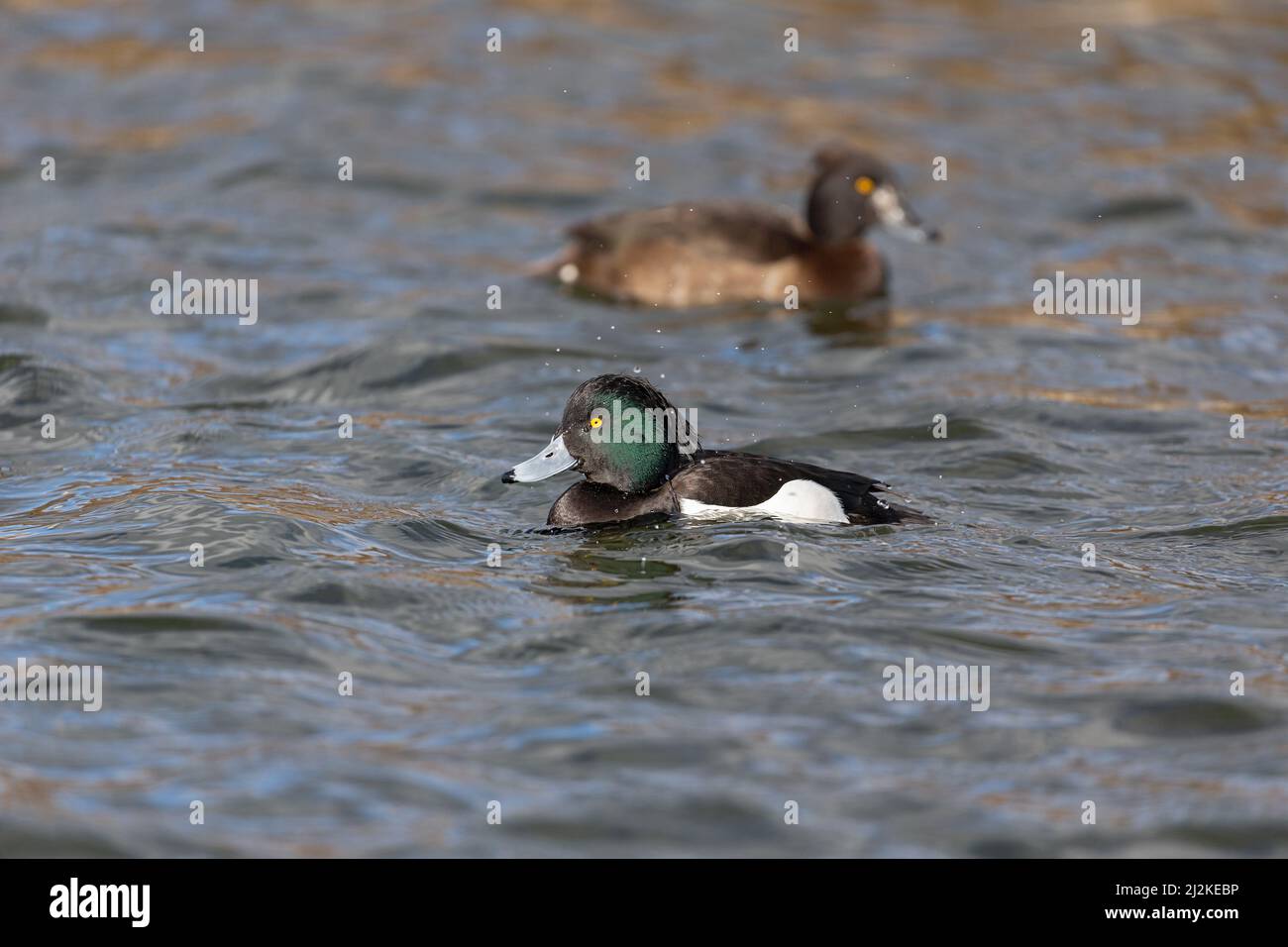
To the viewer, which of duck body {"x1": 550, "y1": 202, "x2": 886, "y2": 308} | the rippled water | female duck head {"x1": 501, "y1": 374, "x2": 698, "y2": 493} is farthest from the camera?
duck body {"x1": 550, "y1": 202, "x2": 886, "y2": 308}

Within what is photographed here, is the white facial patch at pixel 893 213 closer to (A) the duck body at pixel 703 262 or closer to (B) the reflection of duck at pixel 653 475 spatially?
(A) the duck body at pixel 703 262

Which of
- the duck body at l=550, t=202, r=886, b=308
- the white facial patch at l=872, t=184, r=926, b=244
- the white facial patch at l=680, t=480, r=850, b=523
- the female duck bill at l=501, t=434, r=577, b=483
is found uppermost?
the white facial patch at l=872, t=184, r=926, b=244

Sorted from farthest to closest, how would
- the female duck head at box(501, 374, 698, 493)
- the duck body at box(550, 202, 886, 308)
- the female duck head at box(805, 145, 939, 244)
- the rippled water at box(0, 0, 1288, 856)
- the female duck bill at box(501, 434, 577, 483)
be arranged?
the female duck head at box(805, 145, 939, 244) < the duck body at box(550, 202, 886, 308) < the female duck bill at box(501, 434, 577, 483) < the female duck head at box(501, 374, 698, 493) < the rippled water at box(0, 0, 1288, 856)

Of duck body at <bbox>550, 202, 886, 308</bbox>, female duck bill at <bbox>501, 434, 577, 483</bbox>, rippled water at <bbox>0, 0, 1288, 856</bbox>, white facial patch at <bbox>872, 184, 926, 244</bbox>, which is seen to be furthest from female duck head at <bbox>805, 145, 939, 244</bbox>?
female duck bill at <bbox>501, 434, 577, 483</bbox>

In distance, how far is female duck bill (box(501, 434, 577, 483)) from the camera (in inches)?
311

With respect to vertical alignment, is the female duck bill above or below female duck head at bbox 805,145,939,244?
below

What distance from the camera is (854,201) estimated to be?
1276 cm

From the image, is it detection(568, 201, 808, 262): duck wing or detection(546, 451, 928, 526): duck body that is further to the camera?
detection(568, 201, 808, 262): duck wing

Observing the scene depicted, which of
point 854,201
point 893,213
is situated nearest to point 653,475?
point 854,201

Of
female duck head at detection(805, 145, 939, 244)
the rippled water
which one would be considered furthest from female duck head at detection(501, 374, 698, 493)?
female duck head at detection(805, 145, 939, 244)

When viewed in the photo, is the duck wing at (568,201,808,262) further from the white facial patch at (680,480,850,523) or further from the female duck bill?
the white facial patch at (680,480,850,523)

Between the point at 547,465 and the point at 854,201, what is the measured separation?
5.51 metres

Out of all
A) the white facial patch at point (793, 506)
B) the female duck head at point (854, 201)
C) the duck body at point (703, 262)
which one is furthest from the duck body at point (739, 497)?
the female duck head at point (854, 201)

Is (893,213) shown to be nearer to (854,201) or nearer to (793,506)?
(854,201)
